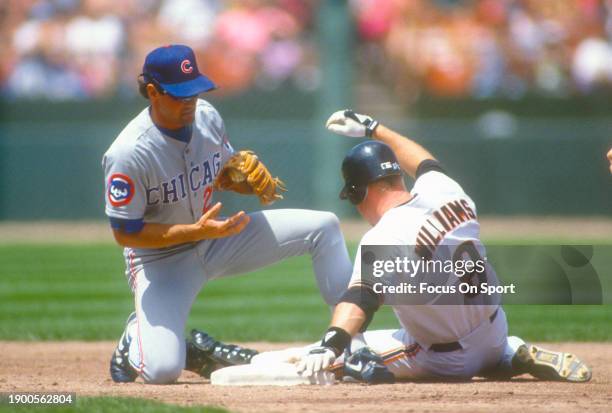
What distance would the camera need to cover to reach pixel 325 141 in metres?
14.8

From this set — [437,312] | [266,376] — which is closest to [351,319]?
[437,312]

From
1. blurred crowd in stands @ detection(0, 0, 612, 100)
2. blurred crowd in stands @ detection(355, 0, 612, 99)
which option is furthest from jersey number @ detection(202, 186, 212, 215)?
blurred crowd in stands @ detection(355, 0, 612, 99)

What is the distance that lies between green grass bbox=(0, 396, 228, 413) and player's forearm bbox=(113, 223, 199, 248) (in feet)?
3.17

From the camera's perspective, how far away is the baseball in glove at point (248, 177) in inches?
225

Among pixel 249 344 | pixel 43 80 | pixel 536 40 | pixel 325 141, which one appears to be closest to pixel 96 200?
pixel 43 80

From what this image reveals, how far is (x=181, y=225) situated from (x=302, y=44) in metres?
11.0

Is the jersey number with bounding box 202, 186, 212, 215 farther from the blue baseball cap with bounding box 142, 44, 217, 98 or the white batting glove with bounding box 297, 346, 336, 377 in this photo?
the white batting glove with bounding box 297, 346, 336, 377

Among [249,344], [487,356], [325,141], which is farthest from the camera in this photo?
[325,141]

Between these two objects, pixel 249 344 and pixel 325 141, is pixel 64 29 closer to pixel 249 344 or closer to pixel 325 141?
pixel 325 141

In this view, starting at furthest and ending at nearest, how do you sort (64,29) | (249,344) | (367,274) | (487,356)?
(64,29)
(249,344)
(487,356)
(367,274)

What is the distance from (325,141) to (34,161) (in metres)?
4.22

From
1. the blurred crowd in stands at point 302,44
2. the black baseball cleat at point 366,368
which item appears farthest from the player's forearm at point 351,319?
the blurred crowd in stands at point 302,44

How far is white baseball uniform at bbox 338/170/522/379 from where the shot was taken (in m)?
4.83

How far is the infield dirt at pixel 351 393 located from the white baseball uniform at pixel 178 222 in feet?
1.08
